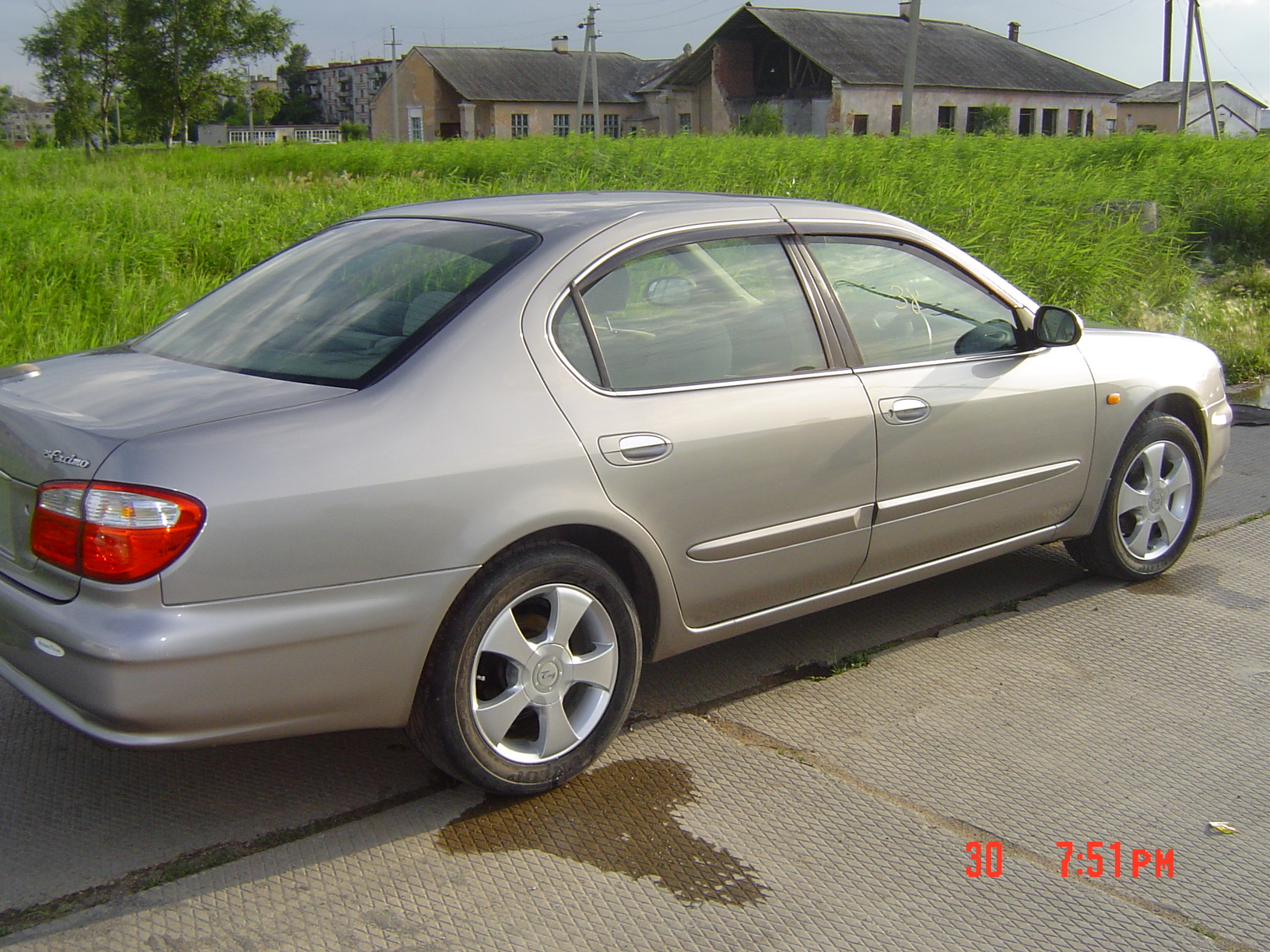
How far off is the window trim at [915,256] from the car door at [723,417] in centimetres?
8

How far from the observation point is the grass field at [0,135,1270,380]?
7.44 m

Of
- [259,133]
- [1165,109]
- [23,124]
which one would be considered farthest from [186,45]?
[1165,109]

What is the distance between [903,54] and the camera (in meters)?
52.5

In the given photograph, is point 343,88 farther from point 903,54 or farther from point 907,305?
point 907,305

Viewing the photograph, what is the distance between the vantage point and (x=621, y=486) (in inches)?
120

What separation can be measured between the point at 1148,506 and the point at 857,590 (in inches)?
63.7

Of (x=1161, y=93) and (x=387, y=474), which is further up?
(x=1161, y=93)

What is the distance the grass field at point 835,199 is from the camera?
7.44 meters

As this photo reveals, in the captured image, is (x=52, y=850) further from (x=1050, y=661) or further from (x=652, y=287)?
(x=1050, y=661)

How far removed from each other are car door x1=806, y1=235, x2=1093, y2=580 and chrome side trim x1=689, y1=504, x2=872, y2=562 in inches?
4.6

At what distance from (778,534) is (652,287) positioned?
0.80 meters

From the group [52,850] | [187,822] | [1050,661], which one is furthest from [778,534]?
[52,850]

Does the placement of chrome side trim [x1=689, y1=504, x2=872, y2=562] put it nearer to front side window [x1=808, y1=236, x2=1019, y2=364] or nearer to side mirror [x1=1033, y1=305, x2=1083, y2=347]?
front side window [x1=808, y1=236, x2=1019, y2=364]

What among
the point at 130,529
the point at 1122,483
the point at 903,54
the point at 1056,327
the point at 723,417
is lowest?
the point at 1122,483
